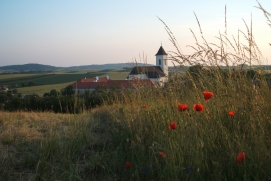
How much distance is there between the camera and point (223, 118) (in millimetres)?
2643

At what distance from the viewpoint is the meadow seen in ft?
6.41

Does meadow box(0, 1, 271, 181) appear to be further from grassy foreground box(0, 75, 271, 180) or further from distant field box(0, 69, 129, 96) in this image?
distant field box(0, 69, 129, 96)

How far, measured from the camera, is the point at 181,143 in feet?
7.34

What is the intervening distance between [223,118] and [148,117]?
103cm

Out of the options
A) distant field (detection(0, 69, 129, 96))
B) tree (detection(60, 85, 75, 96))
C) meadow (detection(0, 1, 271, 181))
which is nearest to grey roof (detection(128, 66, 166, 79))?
meadow (detection(0, 1, 271, 181))

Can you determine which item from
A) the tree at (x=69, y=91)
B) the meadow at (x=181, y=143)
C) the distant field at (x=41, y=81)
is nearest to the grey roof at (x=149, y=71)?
the meadow at (x=181, y=143)

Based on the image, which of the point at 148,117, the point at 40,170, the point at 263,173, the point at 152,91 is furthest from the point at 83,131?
the point at 263,173

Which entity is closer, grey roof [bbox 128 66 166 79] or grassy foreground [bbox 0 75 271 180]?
grassy foreground [bbox 0 75 271 180]

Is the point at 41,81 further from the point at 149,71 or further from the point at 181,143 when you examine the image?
the point at 181,143

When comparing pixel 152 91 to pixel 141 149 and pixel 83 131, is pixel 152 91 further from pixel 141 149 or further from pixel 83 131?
pixel 141 149

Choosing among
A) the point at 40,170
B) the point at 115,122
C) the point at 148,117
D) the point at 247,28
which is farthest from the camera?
the point at 115,122

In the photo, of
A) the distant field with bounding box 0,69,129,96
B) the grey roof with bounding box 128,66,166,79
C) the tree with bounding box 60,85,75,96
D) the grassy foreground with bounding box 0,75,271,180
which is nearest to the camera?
the grassy foreground with bounding box 0,75,271,180

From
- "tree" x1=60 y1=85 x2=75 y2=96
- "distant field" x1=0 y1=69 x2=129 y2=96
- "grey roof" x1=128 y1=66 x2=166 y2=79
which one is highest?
"grey roof" x1=128 y1=66 x2=166 y2=79

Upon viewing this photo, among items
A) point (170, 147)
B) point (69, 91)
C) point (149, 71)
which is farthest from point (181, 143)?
point (69, 91)
